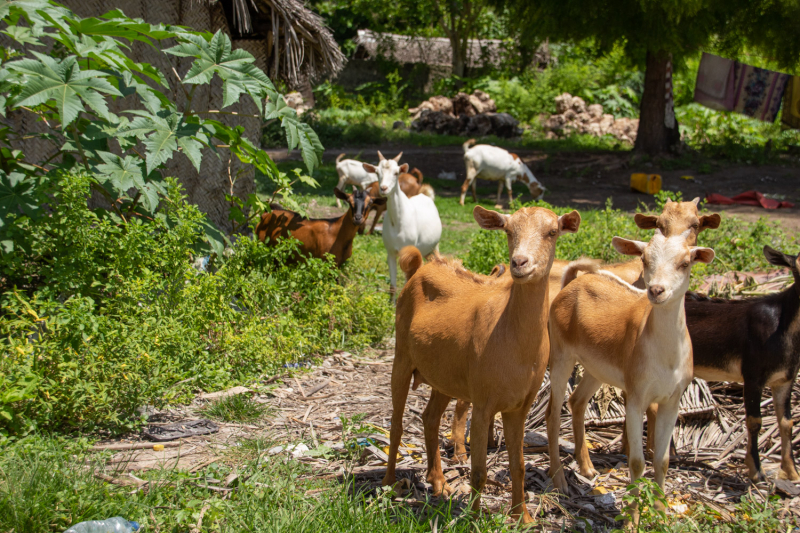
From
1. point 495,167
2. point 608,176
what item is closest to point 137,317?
point 495,167

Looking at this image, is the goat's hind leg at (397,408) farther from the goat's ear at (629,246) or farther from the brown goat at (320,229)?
the brown goat at (320,229)

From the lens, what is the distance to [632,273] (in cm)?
540

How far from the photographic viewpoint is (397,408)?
4.11 metres

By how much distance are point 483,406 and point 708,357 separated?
6.54 feet

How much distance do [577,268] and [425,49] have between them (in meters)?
28.3

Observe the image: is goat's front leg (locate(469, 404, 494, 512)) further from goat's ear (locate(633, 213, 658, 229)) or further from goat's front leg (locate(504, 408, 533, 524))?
goat's ear (locate(633, 213, 658, 229))

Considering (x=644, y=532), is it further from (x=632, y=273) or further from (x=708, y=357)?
(x=632, y=273)

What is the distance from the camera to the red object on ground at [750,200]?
552 inches

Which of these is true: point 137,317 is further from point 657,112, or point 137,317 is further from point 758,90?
point 758,90

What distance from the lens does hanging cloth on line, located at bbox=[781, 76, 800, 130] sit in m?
18.0

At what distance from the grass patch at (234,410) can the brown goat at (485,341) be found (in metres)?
1.31

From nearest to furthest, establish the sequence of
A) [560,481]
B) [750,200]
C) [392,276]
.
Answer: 1. [560,481]
2. [392,276]
3. [750,200]

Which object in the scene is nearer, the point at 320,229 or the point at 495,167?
the point at 320,229

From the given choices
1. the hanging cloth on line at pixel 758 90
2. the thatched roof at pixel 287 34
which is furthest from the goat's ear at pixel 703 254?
the hanging cloth on line at pixel 758 90
